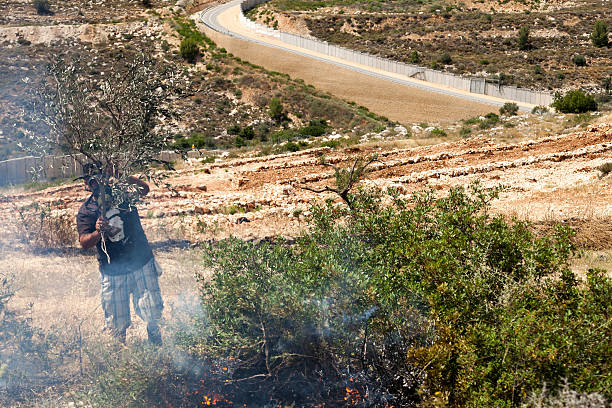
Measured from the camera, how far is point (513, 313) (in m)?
6.41

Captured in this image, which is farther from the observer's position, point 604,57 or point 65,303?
point 604,57

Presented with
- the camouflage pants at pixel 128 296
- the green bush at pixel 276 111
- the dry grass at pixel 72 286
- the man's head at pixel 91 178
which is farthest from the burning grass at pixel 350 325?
the green bush at pixel 276 111

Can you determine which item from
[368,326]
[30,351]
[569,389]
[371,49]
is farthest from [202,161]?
[371,49]

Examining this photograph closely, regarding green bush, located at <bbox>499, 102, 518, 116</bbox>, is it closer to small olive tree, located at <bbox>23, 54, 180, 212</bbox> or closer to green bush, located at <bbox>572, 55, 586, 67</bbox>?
green bush, located at <bbox>572, 55, 586, 67</bbox>

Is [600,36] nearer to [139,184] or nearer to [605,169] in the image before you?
[605,169]

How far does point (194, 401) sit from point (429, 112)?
109 ft

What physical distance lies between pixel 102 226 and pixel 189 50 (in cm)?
4147

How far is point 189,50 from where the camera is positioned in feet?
154

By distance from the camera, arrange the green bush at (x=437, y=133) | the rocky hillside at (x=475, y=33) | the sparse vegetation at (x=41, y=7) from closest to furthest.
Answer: the green bush at (x=437, y=133) → the rocky hillside at (x=475, y=33) → the sparse vegetation at (x=41, y=7)

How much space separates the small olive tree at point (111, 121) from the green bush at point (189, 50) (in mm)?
39665

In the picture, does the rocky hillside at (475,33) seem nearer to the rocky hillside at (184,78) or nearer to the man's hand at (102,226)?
the rocky hillside at (184,78)

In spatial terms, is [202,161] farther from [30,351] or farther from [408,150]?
→ [30,351]

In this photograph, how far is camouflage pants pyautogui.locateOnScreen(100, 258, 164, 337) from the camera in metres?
8.04

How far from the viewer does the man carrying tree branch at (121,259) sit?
310 inches
